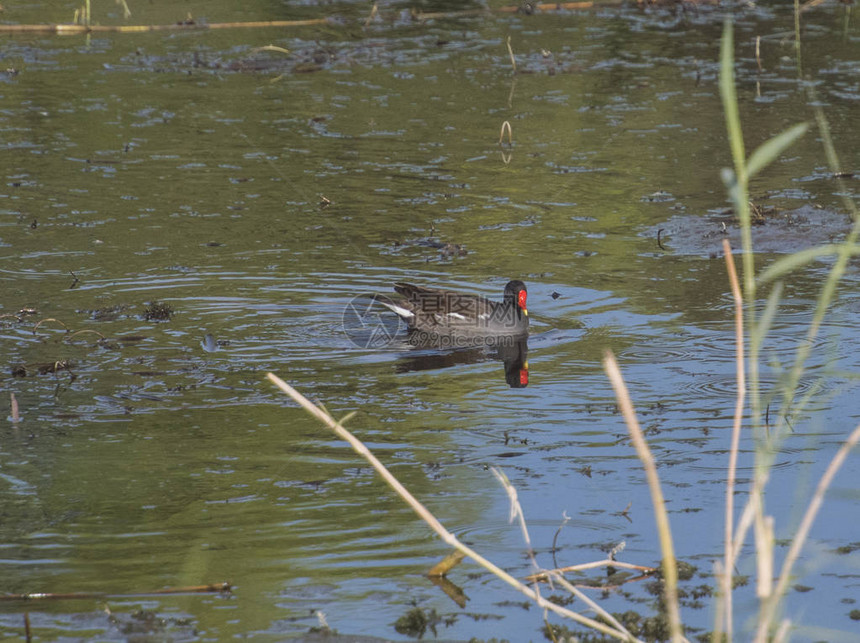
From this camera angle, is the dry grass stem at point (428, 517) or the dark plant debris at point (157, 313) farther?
the dark plant debris at point (157, 313)

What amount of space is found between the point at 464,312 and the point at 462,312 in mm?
19

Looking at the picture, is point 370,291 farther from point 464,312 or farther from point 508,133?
point 508,133

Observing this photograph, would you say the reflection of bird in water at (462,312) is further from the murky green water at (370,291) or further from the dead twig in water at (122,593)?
the dead twig in water at (122,593)

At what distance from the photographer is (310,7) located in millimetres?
22922

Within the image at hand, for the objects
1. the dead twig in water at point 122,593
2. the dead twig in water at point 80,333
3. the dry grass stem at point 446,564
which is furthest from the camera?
the dead twig in water at point 80,333

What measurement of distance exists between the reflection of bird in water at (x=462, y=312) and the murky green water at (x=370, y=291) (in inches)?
11.2

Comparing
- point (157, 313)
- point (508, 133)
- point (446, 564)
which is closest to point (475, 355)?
point (157, 313)

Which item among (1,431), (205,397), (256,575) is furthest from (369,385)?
(256,575)

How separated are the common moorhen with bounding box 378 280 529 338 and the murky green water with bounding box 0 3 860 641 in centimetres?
29

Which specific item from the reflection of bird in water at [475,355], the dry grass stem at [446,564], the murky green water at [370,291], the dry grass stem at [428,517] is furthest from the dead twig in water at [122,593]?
the reflection of bird in water at [475,355]

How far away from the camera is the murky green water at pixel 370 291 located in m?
6.06

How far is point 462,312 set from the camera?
33.9ft

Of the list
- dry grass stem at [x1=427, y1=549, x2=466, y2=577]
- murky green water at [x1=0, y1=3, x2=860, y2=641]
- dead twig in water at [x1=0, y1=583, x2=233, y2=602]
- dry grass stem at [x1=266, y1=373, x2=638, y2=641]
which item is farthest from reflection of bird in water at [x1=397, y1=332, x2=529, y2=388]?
dry grass stem at [x1=266, y1=373, x2=638, y2=641]

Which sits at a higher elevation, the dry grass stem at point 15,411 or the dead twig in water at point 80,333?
the dead twig in water at point 80,333
